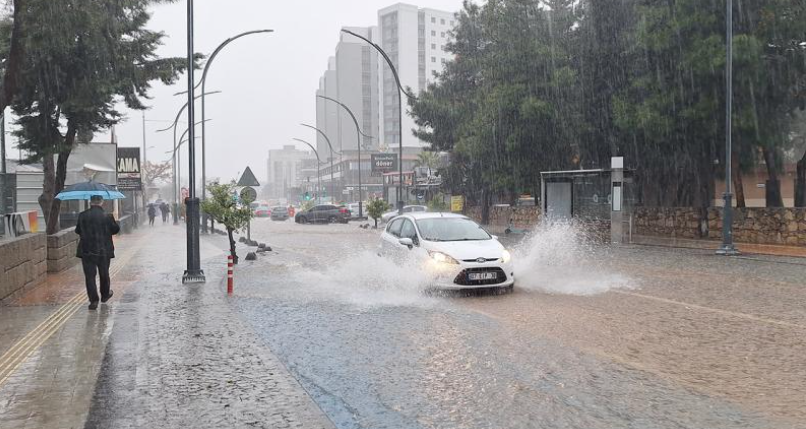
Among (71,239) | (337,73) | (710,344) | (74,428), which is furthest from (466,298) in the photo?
(337,73)

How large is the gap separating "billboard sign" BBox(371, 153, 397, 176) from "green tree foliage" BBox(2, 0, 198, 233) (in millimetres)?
54684

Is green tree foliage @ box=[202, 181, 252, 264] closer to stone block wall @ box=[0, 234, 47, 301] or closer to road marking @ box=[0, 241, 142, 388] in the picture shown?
stone block wall @ box=[0, 234, 47, 301]

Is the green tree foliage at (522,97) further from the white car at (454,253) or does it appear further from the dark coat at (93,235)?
the dark coat at (93,235)

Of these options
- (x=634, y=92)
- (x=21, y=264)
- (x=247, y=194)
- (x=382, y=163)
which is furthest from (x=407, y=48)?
(x=21, y=264)

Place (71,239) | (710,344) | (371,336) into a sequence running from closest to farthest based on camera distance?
1. (710,344)
2. (371,336)
3. (71,239)

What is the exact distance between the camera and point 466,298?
37.2ft

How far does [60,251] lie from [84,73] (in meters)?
4.25

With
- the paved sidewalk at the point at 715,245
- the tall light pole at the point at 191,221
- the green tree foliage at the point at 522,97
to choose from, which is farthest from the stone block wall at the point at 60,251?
the green tree foliage at the point at 522,97

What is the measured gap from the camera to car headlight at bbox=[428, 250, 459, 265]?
444 inches

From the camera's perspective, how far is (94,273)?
10.6 m

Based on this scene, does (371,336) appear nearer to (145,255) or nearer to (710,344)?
(710,344)

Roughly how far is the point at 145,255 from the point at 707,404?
19.2 meters

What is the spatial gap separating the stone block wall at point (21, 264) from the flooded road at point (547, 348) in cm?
349

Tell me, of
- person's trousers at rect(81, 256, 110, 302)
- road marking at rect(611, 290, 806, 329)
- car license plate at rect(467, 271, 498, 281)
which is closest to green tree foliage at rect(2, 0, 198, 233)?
person's trousers at rect(81, 256, 110, 302)
